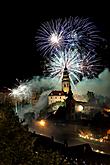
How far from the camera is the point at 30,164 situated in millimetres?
10656

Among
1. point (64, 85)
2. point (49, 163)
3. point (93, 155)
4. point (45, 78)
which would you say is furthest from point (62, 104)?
point (49, 163)

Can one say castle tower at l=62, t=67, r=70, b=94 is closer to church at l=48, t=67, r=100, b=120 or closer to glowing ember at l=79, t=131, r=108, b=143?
church at l=48, t=67, r=100, b=120

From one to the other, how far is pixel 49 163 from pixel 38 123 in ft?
141

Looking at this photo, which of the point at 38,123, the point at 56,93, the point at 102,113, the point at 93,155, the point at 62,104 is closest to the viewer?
the point at 93,155

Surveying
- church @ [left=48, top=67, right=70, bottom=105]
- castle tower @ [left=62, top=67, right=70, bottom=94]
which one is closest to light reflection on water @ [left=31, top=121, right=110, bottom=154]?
castle tower @ [left=62, top=67, right=70, bottom=94]

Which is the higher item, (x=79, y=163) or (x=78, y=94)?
(x=78, y=94)

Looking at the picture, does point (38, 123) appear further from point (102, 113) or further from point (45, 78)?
point (45, 78)

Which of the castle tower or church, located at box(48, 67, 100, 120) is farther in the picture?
the castle tower

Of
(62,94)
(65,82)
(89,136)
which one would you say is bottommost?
(89,136)

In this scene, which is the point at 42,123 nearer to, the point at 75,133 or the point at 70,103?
the point at 70,103

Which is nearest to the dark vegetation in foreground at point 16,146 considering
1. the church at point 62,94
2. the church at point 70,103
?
the church at point 70,103

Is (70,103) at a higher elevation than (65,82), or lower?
lower

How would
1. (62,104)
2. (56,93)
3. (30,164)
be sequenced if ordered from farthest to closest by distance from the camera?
(56,93), (62,104), (30,164)

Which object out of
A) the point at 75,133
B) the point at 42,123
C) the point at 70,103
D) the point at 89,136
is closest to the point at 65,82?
the point at 70,103
